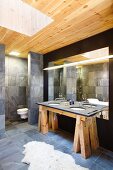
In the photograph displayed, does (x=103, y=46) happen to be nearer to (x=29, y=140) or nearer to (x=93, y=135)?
(x=93, y=135)

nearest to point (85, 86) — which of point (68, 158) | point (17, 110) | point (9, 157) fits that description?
point (68, 158)

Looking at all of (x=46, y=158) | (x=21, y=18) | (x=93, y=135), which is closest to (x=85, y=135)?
(x=93, y=135)

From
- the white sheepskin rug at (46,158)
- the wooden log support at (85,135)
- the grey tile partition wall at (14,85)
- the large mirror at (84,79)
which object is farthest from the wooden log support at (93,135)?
the grey tile partition wall at (14,85)

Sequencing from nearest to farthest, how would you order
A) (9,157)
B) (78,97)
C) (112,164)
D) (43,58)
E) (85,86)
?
(112,164)
(9,157)
(85,86)
(78,97)
(43,58)

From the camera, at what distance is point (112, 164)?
1954 mm

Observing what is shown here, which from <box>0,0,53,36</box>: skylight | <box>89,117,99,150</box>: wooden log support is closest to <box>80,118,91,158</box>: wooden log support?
<box>89,117,99,150</box>: wooden log support

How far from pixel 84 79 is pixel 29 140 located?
189cm

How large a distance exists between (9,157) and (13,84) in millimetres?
2557

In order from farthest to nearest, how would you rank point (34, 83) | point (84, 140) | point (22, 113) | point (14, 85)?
1. point (14, 85)
2. point (22, 113)
3. point (34, 83)
4. point (84, 140)

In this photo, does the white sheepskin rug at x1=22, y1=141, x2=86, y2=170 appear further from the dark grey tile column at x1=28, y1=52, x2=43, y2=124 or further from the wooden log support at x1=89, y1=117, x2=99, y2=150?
the dark grey tile column at x1=28, y1=52, x2=43, y2=124

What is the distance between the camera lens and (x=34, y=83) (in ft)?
12.5

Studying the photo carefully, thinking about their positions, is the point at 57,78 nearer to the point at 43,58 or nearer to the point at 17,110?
the point at 43,58

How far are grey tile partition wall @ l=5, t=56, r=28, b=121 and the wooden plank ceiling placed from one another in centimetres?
126

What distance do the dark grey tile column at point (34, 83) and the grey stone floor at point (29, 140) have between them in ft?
1.54
